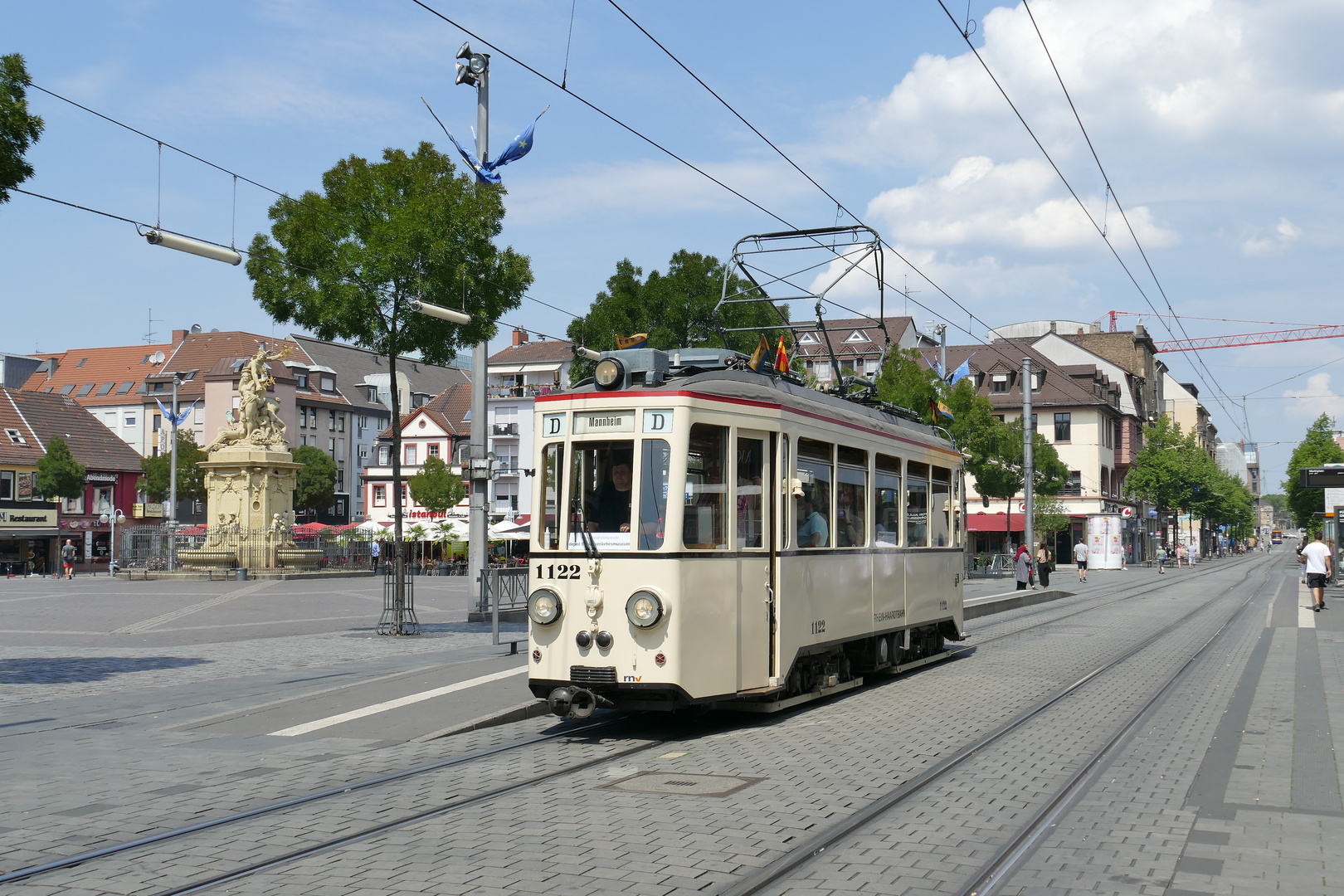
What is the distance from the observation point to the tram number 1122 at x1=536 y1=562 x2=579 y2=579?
34.2 feet

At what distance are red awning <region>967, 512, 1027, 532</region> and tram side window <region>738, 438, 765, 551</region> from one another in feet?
195

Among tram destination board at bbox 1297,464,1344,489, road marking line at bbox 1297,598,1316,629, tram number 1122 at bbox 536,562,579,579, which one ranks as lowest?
road marking line at bbox 1297,598,1316,629

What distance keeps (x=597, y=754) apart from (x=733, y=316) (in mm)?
26054

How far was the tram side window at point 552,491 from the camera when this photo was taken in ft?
35.0

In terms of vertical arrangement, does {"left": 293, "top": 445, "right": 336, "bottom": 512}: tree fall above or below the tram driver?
above

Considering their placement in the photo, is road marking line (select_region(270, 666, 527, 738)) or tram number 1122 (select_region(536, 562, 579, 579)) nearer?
tram number 1122 (select_region(536, 562, 579, 579))

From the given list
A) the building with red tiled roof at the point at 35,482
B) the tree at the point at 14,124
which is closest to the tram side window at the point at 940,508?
the tree at the point at 14,124

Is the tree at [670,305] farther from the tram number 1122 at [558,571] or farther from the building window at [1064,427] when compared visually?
the building window at [1064,427]

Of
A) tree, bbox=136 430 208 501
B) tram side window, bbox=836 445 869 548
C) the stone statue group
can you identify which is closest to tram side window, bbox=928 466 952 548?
tram side window, bbox=836 445 869 548

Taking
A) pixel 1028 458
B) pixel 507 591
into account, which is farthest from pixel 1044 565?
pixel 507 591

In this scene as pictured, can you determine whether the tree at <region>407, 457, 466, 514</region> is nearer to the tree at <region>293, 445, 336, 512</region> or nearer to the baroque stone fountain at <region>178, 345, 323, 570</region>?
the tree at <region>293, 445, 336, 512</region>

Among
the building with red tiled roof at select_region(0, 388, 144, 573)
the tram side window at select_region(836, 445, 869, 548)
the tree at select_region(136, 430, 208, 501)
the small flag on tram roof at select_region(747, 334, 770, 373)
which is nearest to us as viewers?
the small flag on tram roof at select_region(747, 334, 770, 373)

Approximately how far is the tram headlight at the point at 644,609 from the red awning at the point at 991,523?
60.6 meters

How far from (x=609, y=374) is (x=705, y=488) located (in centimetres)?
128
